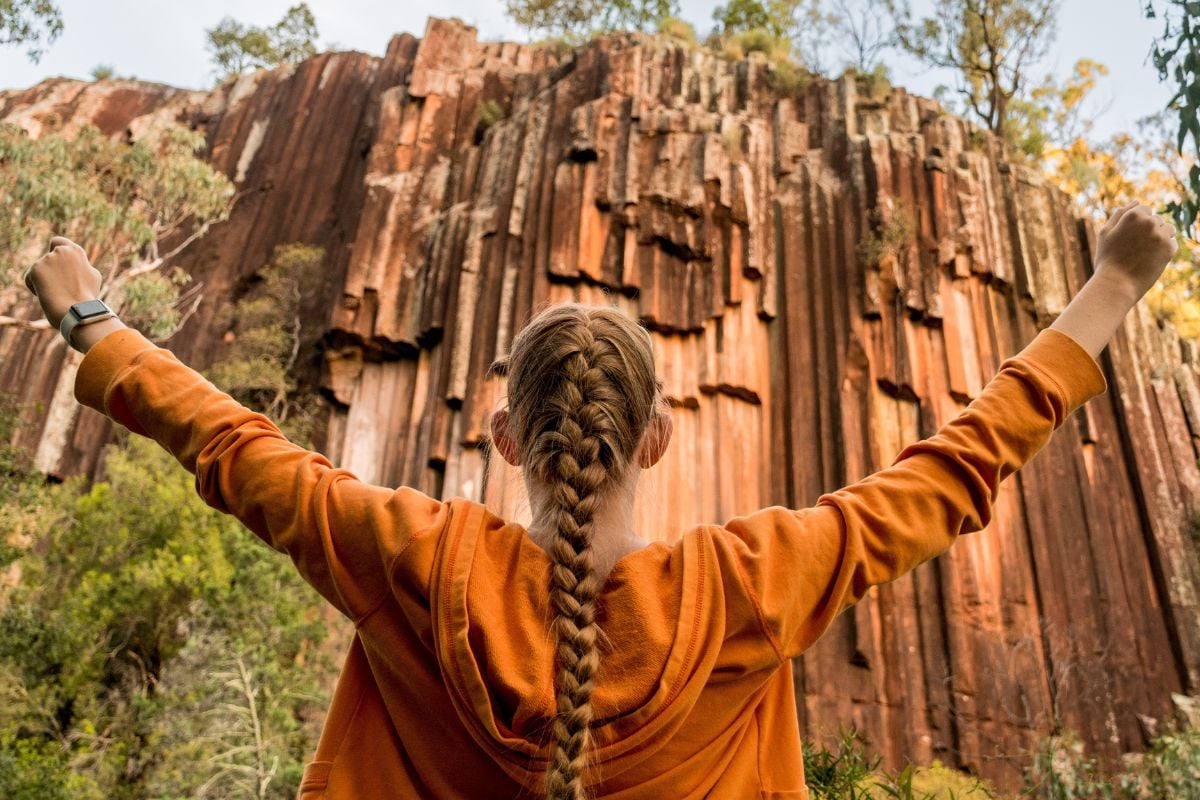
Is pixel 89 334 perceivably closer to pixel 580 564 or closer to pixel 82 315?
pixel 82 315

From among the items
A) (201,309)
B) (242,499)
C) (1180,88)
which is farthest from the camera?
(201,309)

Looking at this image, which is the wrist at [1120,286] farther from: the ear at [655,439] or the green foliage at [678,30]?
the green foliage at [678,30]

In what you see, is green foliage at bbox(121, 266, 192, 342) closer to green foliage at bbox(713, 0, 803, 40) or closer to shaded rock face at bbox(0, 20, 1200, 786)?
shaded rock face at bbox(0, 20, 1200, 786)

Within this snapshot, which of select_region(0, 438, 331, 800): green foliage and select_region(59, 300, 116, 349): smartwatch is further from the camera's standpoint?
select_region(0, 438, 331, 800): green foliage

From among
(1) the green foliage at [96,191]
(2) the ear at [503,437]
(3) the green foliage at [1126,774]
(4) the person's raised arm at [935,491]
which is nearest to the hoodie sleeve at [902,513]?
(4) the person's raised arm at [935,491]

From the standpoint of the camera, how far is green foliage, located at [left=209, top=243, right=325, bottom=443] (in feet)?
59.9

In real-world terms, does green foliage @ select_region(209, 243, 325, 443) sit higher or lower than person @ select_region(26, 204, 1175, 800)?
higher

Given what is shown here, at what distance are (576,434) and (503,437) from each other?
30 cm

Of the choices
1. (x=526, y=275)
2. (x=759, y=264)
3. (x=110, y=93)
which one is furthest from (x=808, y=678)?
(x=110, y=93)

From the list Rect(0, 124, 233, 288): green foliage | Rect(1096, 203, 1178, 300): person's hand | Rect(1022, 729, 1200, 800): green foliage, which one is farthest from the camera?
Rect(0, 124, 233, 288): green foliage

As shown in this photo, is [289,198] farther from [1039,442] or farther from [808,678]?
[1039,442]

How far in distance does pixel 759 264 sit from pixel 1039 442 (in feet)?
46.3

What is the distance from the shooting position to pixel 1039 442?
142 cm

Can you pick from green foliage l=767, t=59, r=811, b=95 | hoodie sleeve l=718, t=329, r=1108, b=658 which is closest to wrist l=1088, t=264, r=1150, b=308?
hoodie sleeve l=718, t=329, r=1108, b=658
